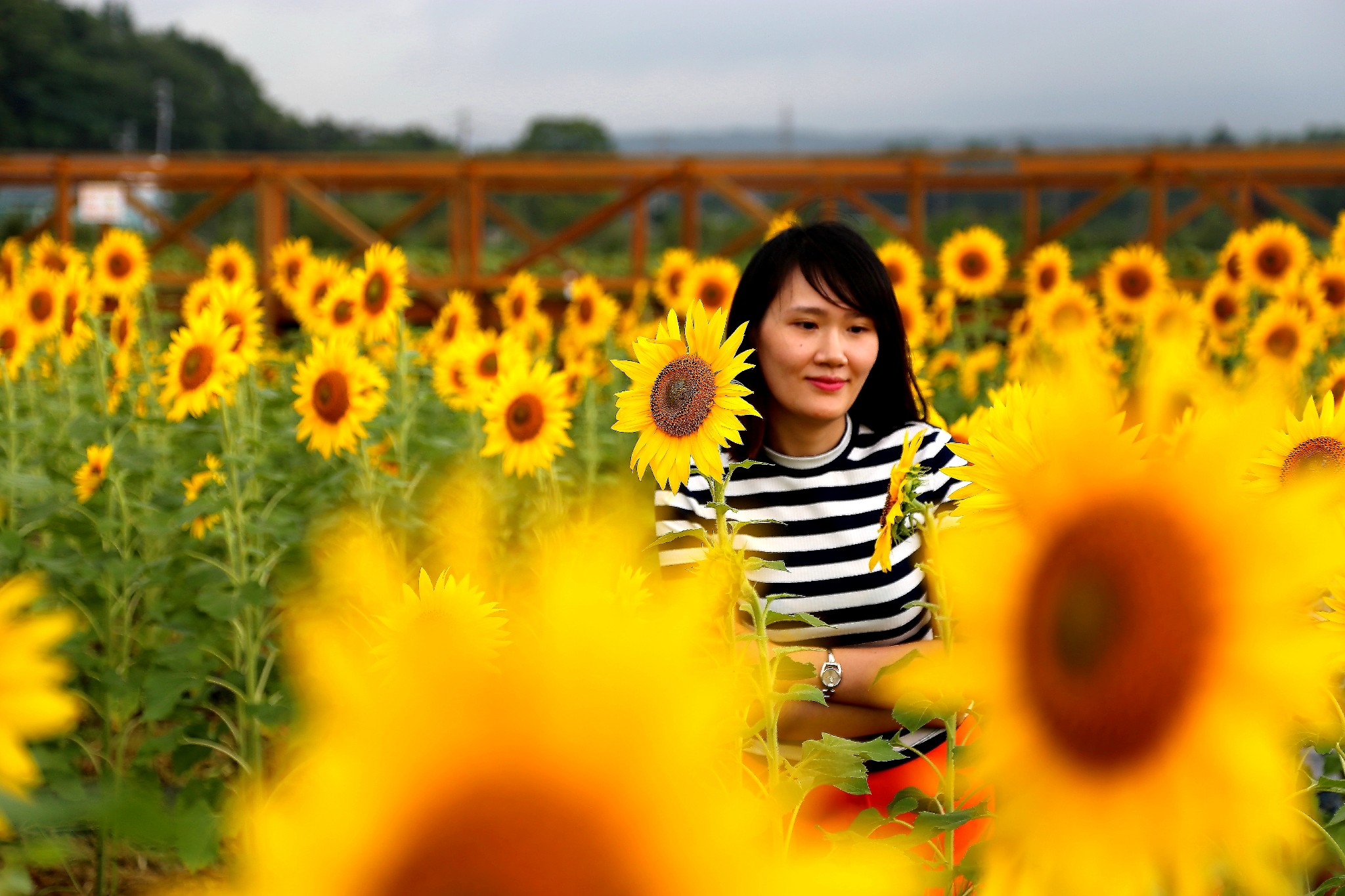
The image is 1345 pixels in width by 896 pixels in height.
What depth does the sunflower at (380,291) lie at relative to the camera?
396 centimetres

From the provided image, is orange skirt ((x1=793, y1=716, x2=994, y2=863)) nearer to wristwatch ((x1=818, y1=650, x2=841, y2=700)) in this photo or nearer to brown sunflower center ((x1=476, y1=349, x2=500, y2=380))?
wristwatch ((x1=818, y1=650, x2=841, y2=700))

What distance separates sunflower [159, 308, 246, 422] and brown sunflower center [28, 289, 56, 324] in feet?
4.28

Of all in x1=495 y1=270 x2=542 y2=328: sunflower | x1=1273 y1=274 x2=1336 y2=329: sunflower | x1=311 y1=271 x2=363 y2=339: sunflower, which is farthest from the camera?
x1=495 y1=270 x2=542 y2=328: sunflower

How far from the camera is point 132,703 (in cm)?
300

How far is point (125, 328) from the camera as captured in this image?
416cm

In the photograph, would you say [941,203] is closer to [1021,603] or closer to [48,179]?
[48,179]

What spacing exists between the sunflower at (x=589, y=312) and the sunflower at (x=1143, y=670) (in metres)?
4.58

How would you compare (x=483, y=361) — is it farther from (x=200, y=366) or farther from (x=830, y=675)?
(x=830, y=675)

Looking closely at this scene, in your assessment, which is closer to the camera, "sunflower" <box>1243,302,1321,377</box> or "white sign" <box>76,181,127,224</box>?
"sunflower" <box>1243,302,1321,377</box>

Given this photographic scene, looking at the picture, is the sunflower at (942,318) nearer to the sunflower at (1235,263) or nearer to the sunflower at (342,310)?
the sunflower at (1235,263)

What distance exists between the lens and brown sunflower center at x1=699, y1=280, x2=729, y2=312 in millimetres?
4777

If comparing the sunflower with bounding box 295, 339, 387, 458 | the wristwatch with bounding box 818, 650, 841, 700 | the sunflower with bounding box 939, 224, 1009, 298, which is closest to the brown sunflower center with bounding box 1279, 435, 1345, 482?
the wristwatch with bounding box 818, 650, 841, 700

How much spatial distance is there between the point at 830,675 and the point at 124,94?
64051 millimetres

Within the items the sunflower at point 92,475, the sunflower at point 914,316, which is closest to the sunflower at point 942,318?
the sunflower at point 914,316
